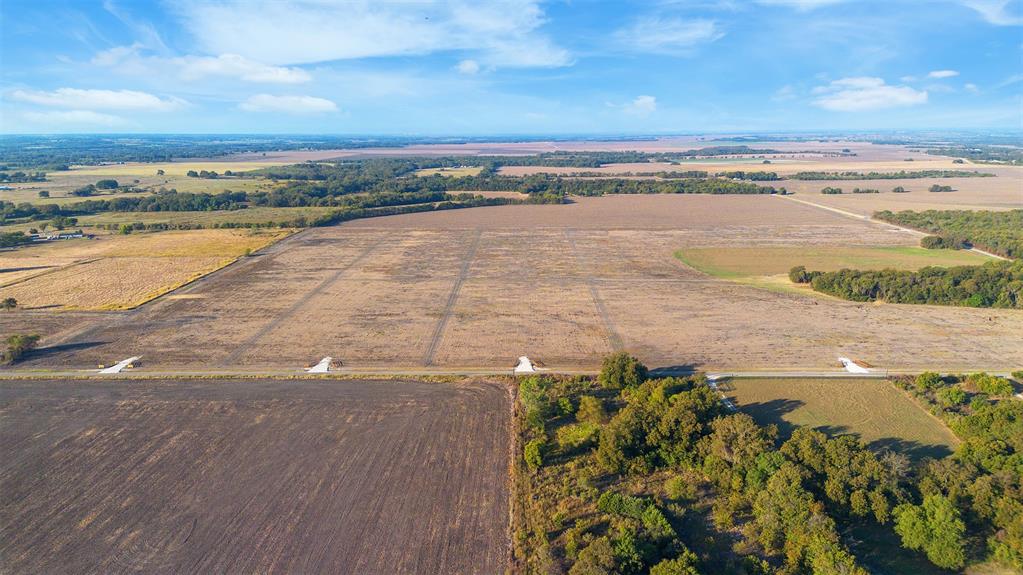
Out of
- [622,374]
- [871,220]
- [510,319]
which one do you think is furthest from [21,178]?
[871,220]

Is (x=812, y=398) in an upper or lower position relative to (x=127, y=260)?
lower

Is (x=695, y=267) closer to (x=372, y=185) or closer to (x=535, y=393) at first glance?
(x=535, y=393)

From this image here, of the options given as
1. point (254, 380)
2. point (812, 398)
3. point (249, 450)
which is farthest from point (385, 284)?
point (812, 398)

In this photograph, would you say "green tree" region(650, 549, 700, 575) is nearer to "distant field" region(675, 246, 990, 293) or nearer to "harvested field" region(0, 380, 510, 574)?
"harvested field" region(0, 380, 510, 574)

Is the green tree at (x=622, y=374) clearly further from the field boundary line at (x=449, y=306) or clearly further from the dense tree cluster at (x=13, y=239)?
the dense tree cluster at (x=13, y=239)

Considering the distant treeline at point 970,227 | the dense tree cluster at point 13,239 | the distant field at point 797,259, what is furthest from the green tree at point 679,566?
the dense tree cluster at point 13,239
